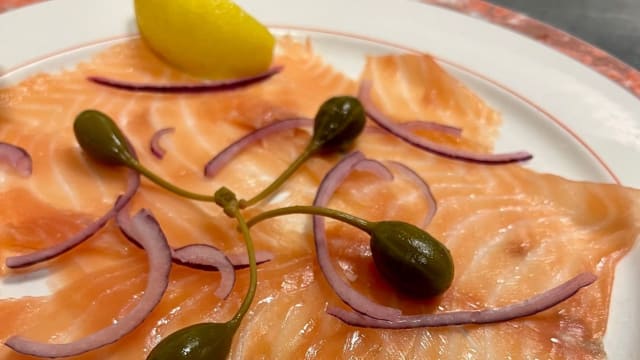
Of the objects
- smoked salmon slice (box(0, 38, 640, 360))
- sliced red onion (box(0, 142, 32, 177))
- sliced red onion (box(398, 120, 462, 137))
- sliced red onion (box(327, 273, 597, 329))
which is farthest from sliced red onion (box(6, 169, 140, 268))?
sliced red onion (box(398, 120, 462, 137))

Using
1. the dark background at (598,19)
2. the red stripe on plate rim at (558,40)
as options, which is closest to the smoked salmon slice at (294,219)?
the red stripe on plate rim at (558,40)

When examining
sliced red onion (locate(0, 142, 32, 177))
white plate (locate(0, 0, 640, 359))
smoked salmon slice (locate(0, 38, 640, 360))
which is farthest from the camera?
white plate (locate(0, 0, 640, 359))

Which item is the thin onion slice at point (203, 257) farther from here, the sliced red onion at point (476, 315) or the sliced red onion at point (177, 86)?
the sliced red onion at point (177, 86)

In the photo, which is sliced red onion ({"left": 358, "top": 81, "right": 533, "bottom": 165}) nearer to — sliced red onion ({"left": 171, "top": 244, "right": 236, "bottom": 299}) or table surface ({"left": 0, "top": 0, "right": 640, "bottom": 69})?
sliced red onion ({"left": 171, "top": 244, "right": 236, "bottom": 299})

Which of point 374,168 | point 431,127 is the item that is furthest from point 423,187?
point 431,127

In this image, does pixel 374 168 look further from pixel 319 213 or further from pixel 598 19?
pixel 598 19

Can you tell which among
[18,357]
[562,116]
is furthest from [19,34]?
[562,116]
